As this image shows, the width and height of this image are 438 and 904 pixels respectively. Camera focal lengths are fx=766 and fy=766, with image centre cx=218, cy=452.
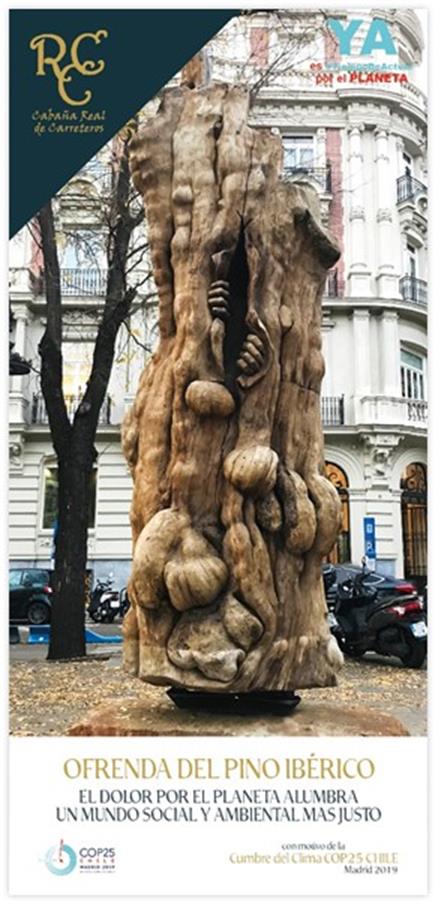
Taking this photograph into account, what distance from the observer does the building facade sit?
4816mm

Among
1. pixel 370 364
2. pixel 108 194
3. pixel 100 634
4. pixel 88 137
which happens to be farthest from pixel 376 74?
pixel 100 634

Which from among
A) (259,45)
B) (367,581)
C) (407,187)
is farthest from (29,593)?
(259,45)

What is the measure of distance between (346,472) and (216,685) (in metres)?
2.78

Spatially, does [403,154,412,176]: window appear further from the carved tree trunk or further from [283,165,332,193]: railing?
the carved tree trunk

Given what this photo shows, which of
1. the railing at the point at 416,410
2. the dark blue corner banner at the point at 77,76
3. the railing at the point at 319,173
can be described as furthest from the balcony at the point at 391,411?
the dark blue corner banner at the point at 77,76

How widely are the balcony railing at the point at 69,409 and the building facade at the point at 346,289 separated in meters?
0.03

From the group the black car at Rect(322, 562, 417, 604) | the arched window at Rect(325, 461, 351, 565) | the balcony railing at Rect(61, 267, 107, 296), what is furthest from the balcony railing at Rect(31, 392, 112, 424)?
the arched window at Rect(325, 461, 351, 565)

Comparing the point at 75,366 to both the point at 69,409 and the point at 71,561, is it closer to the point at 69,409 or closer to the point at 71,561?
the point at 69,409

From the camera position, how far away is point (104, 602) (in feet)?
23.2

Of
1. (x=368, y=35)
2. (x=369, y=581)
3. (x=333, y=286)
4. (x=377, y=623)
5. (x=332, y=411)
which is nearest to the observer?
(x=368, y=35)

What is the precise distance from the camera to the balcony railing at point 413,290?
16.4 ft
